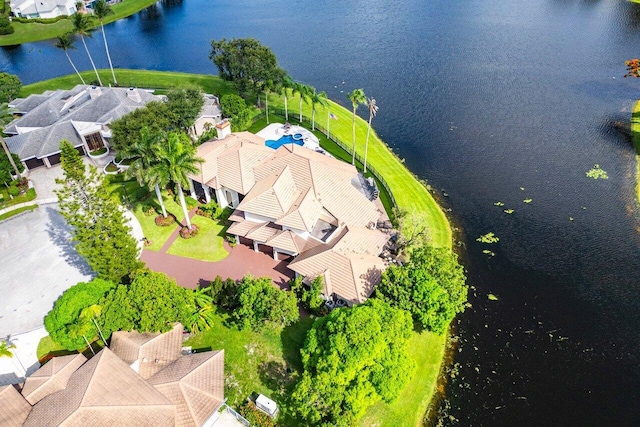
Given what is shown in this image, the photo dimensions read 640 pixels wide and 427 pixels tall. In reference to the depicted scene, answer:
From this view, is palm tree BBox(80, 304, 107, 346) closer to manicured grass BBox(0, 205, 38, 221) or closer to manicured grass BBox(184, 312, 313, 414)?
manicured grass BBox(184, 312, 313, 414)

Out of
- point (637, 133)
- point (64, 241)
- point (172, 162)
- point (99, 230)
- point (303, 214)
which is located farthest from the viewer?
point (637, 133)

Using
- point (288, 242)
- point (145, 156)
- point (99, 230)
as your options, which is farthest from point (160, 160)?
point (288, 242)

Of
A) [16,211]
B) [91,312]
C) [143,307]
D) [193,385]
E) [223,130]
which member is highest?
[223,130]

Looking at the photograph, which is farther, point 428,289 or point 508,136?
point 508,136

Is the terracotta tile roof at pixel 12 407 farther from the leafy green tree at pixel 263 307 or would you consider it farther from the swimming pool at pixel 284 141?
the swimming pool at pixel 284 141

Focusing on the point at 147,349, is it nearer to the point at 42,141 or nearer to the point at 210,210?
the point at 210,210

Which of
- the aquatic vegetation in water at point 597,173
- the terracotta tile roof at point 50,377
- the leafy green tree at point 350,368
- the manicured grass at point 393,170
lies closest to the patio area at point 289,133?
the manicured grass at point 393,170
